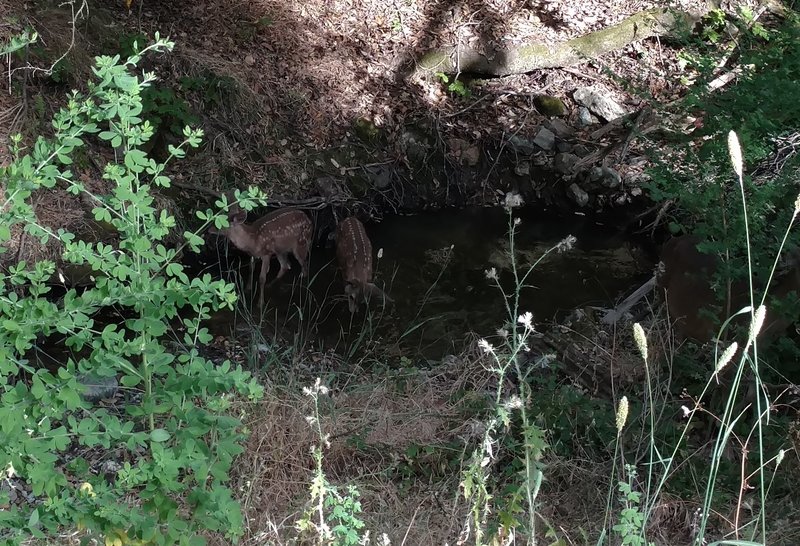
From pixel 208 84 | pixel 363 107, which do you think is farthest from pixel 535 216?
pixel 208 84

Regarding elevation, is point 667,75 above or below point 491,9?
below

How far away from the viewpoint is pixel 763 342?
5.00 meters

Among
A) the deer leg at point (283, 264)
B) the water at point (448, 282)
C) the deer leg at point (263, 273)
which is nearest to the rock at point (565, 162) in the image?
the water at point (448, 282)

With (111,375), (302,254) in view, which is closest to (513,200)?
(302,254)

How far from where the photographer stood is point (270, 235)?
8.02 meters

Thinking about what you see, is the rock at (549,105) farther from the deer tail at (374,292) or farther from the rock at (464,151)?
the deer tail at (374,292)

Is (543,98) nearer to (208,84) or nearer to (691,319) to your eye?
(208,84)

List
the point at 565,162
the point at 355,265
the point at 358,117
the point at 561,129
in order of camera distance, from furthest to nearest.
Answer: the point at 561,129, the point at 565,162, the point at 358,117, the point at 355,265

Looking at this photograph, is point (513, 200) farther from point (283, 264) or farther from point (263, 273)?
point (263, 273)

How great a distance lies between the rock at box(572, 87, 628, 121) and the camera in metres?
10.5

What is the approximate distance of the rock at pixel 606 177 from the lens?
9.82 m

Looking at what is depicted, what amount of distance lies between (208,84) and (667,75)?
5737 millimetres

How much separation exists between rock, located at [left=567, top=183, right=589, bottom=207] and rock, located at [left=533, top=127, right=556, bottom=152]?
22.2 inches

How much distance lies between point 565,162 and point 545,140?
398 millimetres
